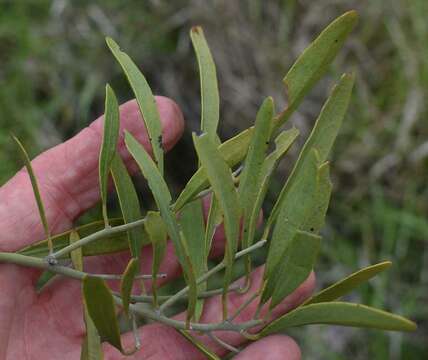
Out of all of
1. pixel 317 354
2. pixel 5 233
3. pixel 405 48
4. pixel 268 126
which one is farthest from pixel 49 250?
pixel 405 48

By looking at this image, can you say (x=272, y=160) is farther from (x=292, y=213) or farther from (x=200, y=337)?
(x=200, y=337)

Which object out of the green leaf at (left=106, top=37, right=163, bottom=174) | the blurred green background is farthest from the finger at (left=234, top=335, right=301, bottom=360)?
the blurred green background

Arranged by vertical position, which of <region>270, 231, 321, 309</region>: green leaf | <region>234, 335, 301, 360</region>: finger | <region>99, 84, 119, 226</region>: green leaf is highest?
<region>99, 84, 119, 226</region>: green leaf

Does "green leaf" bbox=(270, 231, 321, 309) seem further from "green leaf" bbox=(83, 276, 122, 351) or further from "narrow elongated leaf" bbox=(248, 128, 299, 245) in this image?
"green leaf" bbox=(83, 276, 122, 351)

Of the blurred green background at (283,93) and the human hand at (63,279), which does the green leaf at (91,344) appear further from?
the blurred green background at (283,93)

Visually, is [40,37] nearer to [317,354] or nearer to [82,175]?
[82,175]

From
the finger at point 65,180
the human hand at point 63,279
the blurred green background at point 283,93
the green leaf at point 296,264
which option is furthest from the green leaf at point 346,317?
the blurred green background at point 283,93

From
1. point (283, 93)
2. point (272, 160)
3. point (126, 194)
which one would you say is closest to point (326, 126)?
point (272, 160)
